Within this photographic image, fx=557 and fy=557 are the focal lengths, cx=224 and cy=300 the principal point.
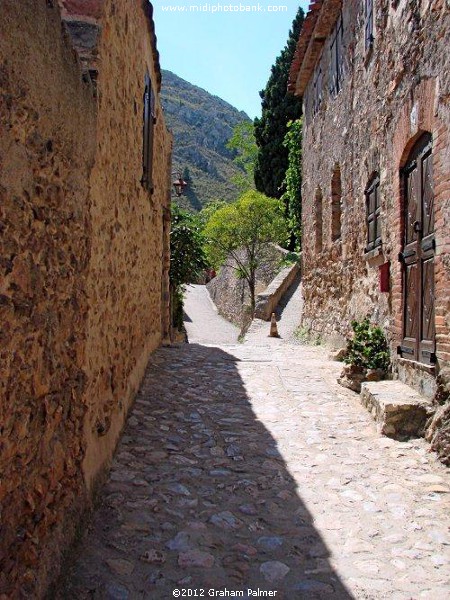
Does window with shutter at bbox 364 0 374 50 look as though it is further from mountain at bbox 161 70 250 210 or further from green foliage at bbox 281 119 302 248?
mountain at bbox 161 70 250 210

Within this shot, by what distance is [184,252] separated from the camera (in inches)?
484

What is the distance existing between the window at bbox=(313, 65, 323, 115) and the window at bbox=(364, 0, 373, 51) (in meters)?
3.66

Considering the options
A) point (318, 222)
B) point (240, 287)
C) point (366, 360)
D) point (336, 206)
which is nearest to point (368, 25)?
point (336, 206)

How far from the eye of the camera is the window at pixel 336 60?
9.47 m

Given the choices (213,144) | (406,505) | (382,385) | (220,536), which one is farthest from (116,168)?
(213,144)

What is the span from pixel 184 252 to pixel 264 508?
918cm

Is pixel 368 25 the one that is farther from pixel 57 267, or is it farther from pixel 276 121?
pixel 276 121

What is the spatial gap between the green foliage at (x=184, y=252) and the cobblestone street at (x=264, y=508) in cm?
649

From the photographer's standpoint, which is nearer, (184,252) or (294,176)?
(184,252)

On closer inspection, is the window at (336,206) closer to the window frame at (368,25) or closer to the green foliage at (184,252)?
the window frame at (368,25)

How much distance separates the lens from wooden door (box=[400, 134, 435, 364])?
5.03 metres

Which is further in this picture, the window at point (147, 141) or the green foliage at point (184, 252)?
the green foliage at point (184, 252)

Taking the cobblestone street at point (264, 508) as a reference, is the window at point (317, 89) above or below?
above

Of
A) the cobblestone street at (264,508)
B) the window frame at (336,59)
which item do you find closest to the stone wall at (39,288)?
the cobblestone street at (264,508)
